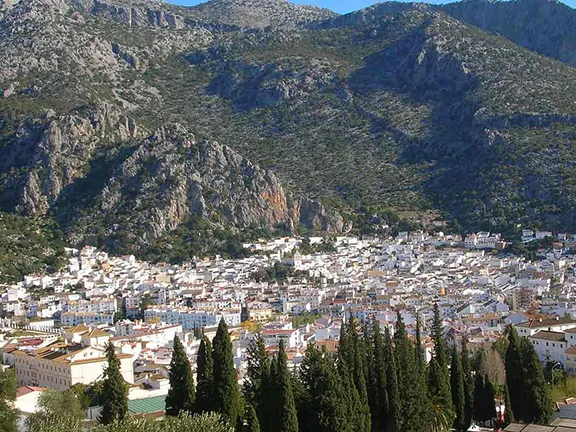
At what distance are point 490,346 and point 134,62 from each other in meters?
105

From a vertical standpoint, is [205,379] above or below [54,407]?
above

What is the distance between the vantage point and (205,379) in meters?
29.5

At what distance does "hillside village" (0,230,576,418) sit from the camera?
45.4 metres

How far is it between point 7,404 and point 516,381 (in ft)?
61.7

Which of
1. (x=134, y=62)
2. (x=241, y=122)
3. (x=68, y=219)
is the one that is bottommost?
(x=68, y=219)

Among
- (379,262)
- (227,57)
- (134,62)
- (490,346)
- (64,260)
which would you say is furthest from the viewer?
(227,57)

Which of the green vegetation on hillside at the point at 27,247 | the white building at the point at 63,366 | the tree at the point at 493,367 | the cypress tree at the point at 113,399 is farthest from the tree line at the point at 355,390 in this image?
the green vegetation on hillside at the point at 27,247

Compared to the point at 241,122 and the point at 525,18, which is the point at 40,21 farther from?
the point at 525,18

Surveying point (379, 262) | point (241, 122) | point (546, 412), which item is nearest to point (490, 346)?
point (546, 412)

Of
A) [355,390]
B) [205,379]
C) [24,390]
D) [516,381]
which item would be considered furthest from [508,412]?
[24,390]

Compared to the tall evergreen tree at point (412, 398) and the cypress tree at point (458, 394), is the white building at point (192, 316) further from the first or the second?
the tall evergreen tree at point (412, 398)

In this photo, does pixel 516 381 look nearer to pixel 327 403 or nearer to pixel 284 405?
pixel 327 403

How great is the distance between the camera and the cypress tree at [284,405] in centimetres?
2655

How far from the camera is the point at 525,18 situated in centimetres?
16612
